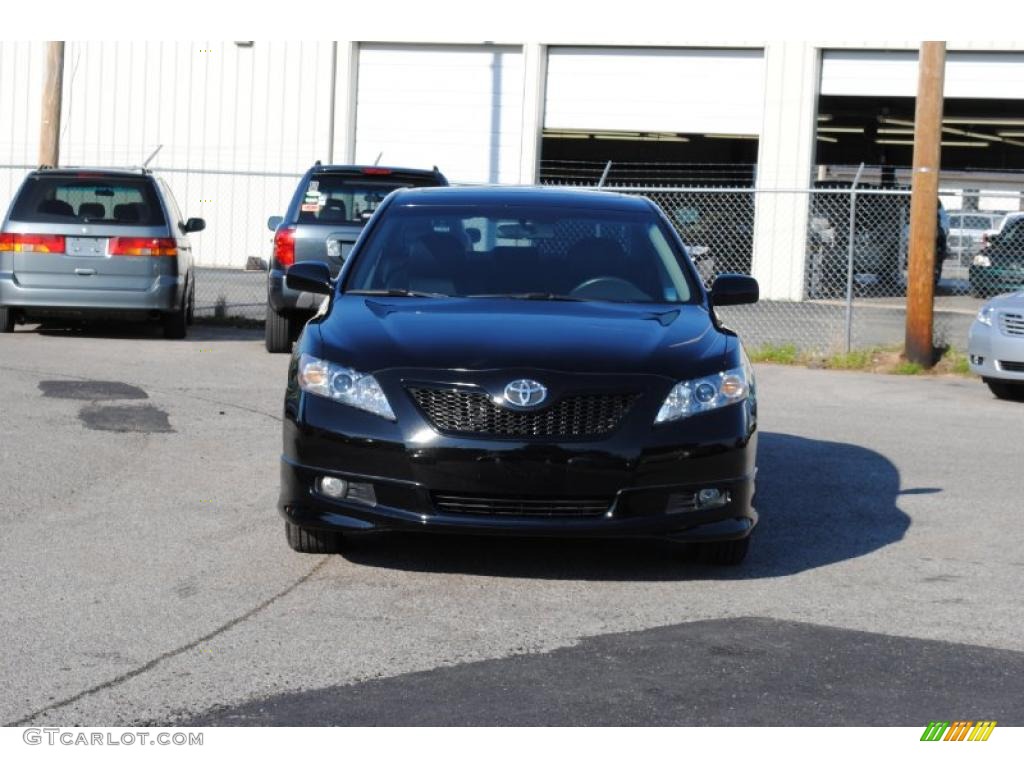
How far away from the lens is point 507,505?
6715 millimetres

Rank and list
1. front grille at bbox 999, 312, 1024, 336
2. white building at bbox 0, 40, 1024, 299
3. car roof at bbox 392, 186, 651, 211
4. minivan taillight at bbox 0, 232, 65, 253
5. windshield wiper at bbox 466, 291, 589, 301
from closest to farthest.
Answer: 1. windshield wiper at bbox 466, 291, 589, 301
2. car roof at bbox 392, 186, 651, 211
3. front grille at bbox 999, 312, 1024, 336
4. minivan taillight at bbox 0, 232, 65, 253
5. white building at bbox 0, 40, 1024, 299

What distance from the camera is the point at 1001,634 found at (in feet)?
20.5

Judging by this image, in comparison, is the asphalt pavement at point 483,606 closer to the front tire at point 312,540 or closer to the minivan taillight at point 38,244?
the front tire at point 312,540

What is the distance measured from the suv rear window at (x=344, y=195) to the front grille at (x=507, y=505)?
9263 mm

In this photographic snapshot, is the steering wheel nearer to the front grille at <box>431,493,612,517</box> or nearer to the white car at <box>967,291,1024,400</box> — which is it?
the front grille at <box>431,493,612,517</box>

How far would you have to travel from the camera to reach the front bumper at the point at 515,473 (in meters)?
6.64

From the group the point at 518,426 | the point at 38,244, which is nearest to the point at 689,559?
the point at 518,426

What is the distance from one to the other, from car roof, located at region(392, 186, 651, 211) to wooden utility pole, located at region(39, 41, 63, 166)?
14.4 m

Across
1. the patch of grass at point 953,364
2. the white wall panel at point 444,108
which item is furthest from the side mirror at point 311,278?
the white wall panel at point 444,108

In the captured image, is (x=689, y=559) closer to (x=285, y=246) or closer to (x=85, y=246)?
(x=285, y=246)

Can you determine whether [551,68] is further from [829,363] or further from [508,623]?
[508,623]

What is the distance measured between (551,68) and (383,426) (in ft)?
76.2

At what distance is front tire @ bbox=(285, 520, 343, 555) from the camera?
7.29m

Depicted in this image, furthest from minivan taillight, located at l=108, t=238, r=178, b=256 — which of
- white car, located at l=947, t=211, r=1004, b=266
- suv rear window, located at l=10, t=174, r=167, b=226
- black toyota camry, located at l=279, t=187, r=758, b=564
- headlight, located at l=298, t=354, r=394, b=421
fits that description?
white car, located at l=947, t=211, r=1004, b=266
